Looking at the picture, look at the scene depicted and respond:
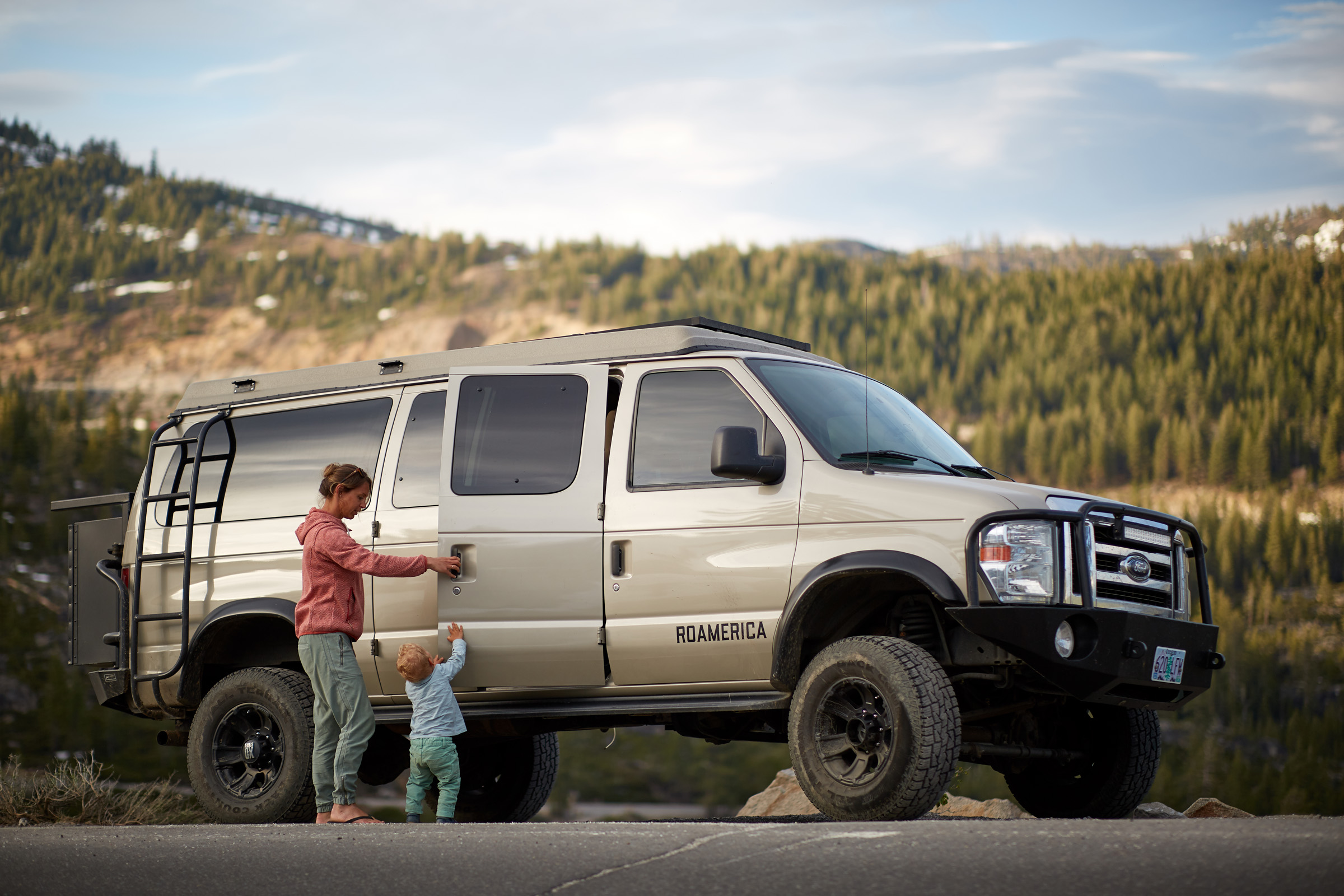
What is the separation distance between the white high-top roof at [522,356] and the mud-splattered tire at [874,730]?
1.92 m

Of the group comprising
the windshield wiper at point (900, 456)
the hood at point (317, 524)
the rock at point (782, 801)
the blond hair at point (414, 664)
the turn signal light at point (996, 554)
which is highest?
the windshield wiper at point (900, 456)

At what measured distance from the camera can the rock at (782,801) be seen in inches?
432

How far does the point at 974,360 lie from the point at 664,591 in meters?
162

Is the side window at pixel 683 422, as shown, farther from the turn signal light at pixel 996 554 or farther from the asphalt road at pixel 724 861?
the asphalt road at pixel 724 861

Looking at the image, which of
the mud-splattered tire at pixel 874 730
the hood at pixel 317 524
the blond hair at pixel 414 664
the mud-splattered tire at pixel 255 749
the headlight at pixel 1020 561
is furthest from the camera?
the mud-splattered tire at pixel 255 749

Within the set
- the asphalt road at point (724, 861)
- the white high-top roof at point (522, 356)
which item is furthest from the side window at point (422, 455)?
the asphalt road at point (724, 861)

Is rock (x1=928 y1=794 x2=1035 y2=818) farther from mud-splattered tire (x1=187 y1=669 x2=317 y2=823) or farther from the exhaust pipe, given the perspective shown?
the exhaust pipe

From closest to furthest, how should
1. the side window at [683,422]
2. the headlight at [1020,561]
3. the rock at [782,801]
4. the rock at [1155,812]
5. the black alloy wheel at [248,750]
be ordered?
the headlight at [1020,561], the side window at [683,422], the black alloy wheel at [248,750], the rock at [1155,812], the rock at [782,801]

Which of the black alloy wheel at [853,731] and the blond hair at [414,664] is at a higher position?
the blond hair at [414,664]

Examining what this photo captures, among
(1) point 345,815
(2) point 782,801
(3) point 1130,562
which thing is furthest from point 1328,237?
(1) point 345,815

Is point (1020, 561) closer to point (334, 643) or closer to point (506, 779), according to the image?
point (334, 643)

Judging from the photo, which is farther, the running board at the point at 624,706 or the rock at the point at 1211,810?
the rock at the point at 1211,810

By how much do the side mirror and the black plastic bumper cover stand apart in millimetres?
1132

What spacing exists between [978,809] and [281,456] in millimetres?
5297
